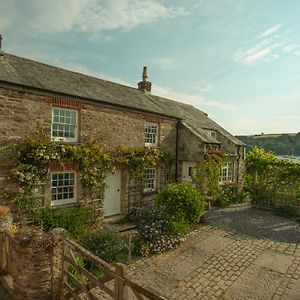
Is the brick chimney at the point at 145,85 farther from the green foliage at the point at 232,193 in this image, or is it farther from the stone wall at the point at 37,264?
the stone wall at the point at 37,264

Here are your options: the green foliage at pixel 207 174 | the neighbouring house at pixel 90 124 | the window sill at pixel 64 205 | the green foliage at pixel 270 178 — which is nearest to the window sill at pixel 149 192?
the neighbouring house at pixel 90 124

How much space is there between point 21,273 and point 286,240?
10154 mm

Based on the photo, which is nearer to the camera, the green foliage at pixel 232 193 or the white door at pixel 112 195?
the white door at pixel 112 195

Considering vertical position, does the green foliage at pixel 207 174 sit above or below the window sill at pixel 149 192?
above

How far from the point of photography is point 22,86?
9.86 metres

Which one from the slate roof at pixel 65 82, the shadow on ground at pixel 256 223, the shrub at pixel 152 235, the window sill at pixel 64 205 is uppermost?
the slate roof at pixel 65 82

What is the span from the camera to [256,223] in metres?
13.3

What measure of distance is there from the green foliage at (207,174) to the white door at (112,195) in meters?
4.57

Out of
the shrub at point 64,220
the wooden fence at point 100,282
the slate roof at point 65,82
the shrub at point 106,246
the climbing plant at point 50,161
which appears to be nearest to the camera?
the wooden fence at point 100,282

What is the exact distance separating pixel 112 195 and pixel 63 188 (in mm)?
2831

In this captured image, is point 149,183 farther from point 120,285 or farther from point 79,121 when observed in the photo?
point 120,285

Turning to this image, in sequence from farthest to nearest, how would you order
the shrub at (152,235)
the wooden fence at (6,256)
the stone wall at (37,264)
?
the shrub at (152,235)
the wooden fence at (6,256)
the stone wall at (37,264)

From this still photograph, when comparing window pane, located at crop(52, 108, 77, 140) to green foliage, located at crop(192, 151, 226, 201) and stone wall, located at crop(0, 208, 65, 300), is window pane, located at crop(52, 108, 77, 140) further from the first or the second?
green foliage, located at crop(192, 151, 226, 201)

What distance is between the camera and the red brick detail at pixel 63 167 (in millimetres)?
10719
